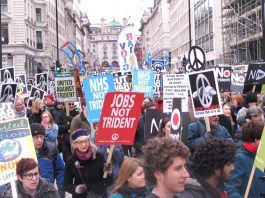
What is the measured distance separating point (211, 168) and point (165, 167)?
1.99ft

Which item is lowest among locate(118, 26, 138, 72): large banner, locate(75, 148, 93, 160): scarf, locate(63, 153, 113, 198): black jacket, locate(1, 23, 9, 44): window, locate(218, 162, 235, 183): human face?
locate(63, 153, 113, 198): black jacket

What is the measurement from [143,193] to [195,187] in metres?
1.09

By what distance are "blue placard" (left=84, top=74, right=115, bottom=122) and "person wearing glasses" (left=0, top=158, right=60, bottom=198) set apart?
8.96ft

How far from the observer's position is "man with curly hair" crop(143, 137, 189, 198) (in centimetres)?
369

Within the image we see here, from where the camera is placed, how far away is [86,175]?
21.3ft

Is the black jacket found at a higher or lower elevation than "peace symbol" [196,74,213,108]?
lower

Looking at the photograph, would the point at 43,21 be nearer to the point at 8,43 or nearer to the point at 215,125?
the point at 8,43

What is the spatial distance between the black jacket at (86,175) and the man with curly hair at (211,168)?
7.65ft

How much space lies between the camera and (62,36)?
91438 mm

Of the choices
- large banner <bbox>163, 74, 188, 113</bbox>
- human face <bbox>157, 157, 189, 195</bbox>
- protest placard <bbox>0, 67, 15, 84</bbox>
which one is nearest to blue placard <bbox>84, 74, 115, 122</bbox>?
large banner <bbox>163, 74, 188, 113</bbox>

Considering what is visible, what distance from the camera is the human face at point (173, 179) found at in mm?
3686

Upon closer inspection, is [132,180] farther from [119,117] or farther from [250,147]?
[119,117]

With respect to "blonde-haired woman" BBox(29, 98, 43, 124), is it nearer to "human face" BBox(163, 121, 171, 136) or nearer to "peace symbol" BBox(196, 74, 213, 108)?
"peace symbol" BBox(196, 74, 213, 108)

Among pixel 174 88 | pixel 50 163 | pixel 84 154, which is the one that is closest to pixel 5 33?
pixel 174 88
